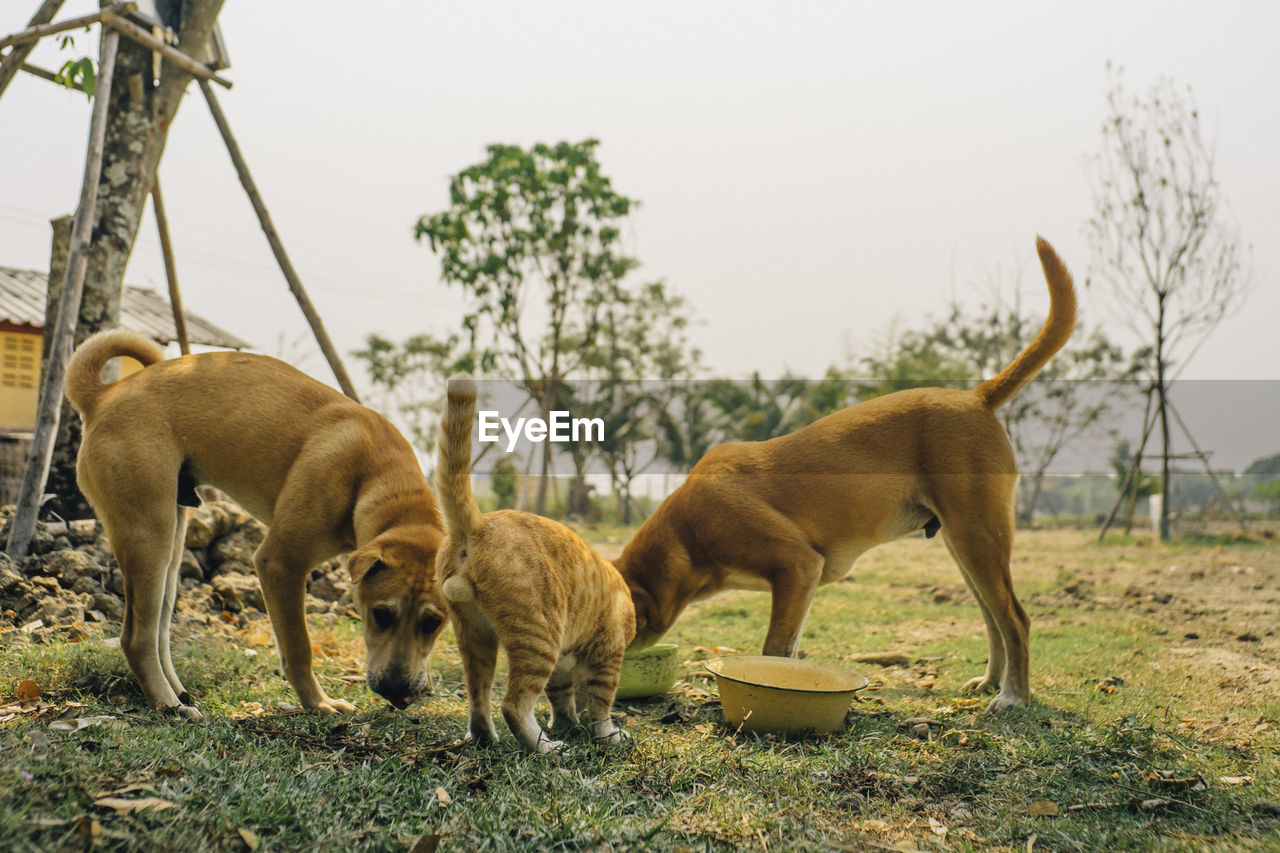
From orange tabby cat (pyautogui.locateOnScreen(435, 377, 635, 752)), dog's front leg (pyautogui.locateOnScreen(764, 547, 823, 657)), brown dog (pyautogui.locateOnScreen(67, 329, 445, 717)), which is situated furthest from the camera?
dog's front leg (pyautogui.locateOnScreen(764, 547, 823, 657))

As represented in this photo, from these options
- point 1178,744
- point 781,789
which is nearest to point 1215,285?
point 1178,744

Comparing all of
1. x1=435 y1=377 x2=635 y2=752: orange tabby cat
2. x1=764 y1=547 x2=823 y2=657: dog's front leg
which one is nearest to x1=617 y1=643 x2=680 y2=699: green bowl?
x1=764 y1=547 x2=823 y2=657: dog's front leg

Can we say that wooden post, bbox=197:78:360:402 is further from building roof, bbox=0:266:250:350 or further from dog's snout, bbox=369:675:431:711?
building roof, bbox=0:266:250:350

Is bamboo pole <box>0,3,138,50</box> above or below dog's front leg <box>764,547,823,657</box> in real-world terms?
above

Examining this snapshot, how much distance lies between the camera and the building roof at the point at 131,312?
1462 centimetres

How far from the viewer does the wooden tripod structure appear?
19.3ft

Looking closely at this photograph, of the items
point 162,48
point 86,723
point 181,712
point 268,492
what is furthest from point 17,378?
point 86,723

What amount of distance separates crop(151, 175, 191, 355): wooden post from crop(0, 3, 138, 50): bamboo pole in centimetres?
126

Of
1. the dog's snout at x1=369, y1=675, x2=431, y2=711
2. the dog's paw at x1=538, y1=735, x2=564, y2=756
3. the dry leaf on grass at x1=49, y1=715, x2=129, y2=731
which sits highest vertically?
the dog's snout at x1=369, y1=675, x2=431, y2=711

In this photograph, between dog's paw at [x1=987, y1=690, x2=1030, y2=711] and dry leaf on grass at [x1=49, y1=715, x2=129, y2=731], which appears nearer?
dry leaf on grass at [x1=49, y1=715, x2=129, y2=731]

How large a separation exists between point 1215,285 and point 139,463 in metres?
19.2

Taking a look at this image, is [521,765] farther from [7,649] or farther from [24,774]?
[7,649]

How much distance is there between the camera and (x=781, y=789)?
3.51m

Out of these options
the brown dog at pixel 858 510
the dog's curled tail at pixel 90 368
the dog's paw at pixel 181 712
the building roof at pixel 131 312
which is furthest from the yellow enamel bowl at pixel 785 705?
the building roof at pixel 131 312
